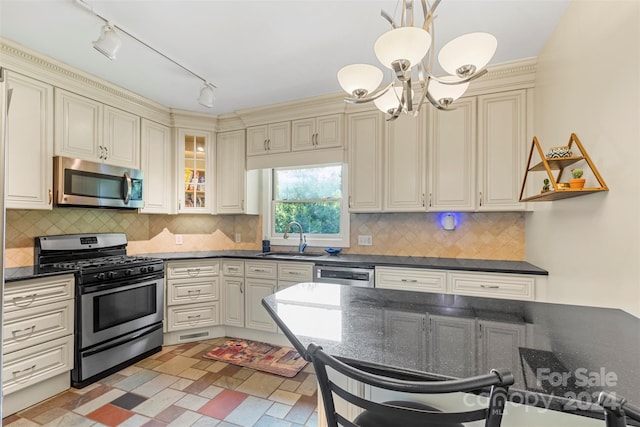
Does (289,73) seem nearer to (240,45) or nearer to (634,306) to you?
(240,45)

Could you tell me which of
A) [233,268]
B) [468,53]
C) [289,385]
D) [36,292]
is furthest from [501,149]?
[36,292]

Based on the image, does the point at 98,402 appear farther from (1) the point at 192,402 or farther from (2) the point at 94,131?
(2) the point at 94,131

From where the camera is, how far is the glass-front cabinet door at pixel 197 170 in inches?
146

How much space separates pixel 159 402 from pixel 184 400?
17cm

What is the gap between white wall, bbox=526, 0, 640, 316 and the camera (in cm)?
124

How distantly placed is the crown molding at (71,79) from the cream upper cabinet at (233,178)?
77cm

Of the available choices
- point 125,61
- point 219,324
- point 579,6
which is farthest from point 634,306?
point 125,61

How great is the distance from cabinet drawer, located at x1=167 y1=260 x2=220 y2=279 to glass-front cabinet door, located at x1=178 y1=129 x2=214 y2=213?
2.39 feet

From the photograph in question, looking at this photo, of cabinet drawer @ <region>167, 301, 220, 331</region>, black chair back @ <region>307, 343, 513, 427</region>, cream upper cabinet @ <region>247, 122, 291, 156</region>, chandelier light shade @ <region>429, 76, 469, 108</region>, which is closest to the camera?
black chair back @ <region>307, 343, 513, 427</region>

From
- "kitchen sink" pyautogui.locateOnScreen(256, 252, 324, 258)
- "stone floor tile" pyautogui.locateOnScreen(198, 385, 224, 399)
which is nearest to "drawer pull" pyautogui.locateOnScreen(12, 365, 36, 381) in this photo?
"stone floor tile" pyautogui.locateOnScreen(198, 385, 224, 399)

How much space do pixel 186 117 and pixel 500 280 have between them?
3.75 m

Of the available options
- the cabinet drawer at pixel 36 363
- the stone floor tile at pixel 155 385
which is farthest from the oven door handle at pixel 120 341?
the stone floor tile at pixel 155 385

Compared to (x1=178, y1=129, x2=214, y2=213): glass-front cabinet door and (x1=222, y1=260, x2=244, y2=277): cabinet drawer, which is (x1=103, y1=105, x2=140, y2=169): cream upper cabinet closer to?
(x1=178, y1=129, x2=214, y2=213): glass-front cabinet door

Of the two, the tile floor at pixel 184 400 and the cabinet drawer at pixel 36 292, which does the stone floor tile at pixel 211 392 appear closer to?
the tile floor at pixel 184 400
